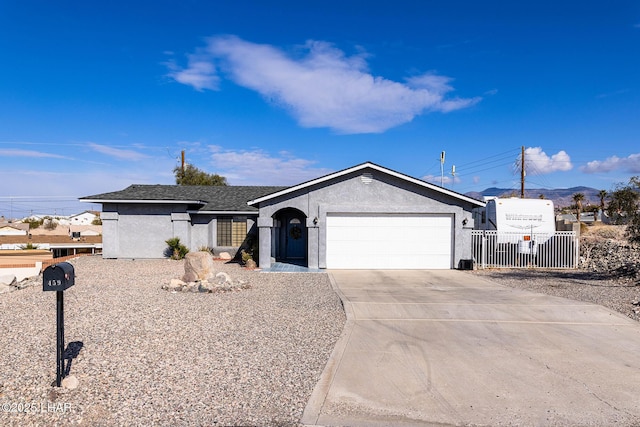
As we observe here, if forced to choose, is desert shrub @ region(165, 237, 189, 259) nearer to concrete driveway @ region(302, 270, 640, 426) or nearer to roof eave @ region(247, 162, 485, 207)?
roof eave @ region(247, 162, 485, 207)

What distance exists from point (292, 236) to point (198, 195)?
19.0 ft

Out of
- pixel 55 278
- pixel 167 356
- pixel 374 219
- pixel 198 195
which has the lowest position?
pixel 167 356

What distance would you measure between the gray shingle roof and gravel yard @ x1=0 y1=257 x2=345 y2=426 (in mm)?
9461

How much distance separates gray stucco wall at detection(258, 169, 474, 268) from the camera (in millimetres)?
18375

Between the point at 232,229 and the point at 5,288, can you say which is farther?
the point at 232,229

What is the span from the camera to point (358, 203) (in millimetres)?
18469

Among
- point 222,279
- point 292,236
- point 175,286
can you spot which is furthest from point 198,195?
point 175,286

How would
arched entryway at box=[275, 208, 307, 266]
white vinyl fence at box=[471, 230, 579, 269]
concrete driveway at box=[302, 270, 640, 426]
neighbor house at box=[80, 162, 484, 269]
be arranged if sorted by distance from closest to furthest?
1. concrete driveway at box=[302, 270, 640, 426]
2. neighbor house at box=[80, 162, 484, 269]
3. white vinyl fence at box=[471, 230, 579, 269]
4. arched entryway at box=[275, 208, 307, 266]

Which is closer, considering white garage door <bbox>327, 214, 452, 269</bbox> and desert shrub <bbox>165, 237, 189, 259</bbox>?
white garage door <bbox>327, 214, 452, 269</bbox>

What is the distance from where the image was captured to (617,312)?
10164mm

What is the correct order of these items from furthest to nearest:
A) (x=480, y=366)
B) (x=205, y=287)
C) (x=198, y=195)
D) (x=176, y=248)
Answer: (x=198, y=195) → (x=176, y=248) → (x=205, y=287) → (x=480, y=366)

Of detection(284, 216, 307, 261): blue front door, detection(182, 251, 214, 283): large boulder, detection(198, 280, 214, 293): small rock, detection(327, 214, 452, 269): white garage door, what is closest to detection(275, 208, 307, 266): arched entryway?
detection(284, 216, 307, 261): blue front door

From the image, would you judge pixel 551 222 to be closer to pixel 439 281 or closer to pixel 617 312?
pixel 439 281

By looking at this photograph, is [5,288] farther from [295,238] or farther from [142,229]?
[295,238]
